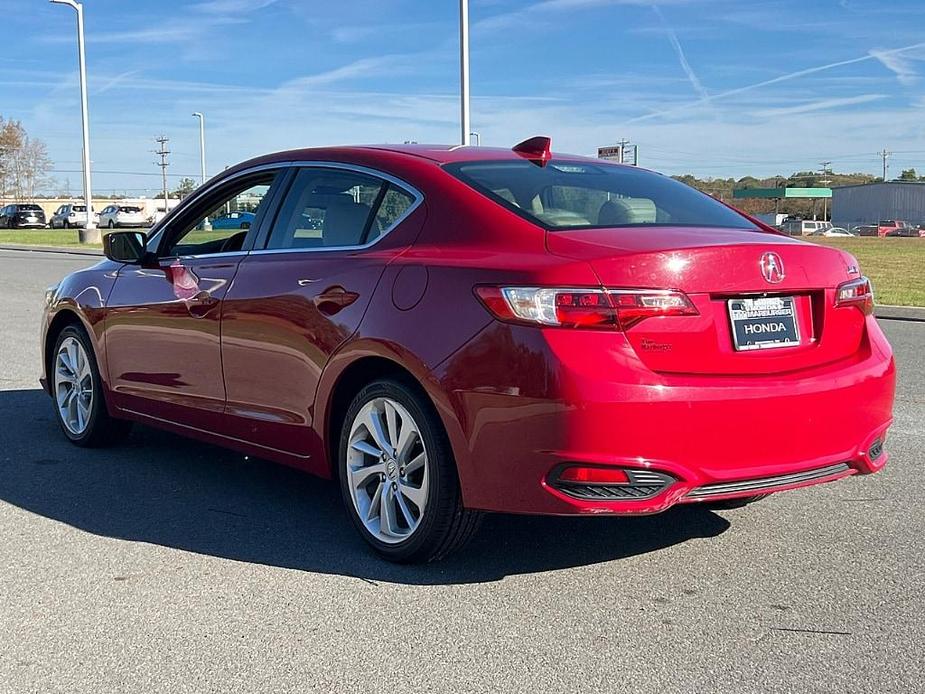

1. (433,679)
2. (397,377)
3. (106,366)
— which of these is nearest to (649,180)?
(397,377)

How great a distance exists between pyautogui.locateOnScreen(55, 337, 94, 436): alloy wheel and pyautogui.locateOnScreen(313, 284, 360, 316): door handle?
228cm

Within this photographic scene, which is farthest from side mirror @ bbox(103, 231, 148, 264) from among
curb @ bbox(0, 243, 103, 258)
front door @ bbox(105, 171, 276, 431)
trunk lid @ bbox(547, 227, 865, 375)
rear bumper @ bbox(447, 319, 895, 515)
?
curb @ bbox(0, 243, 103, 258)

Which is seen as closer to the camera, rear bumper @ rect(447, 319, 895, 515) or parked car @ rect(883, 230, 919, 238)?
rear bumper @ rect(447, 319, 895, 515)

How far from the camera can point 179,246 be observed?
5.77 m

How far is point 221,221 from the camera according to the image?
5.62 metres

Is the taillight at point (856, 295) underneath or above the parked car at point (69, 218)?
underneath

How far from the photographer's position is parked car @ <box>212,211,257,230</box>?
5266mm

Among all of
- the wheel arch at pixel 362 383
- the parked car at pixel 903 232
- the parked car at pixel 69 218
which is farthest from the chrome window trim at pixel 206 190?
the parked car at pixel 903 232

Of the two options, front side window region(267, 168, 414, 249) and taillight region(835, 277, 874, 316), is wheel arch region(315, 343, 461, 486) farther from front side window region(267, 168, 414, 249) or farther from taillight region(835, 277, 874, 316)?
taillight region(835, 277, 874, 316)

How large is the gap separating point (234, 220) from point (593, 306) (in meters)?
2.45

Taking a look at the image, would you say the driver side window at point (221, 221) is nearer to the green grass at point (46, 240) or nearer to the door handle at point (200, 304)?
the door handle at point (200, 304)

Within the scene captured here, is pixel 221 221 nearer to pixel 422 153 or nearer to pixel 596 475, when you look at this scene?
pixel 422 153

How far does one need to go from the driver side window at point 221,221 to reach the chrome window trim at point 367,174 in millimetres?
247

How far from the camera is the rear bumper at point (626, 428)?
143 inches
